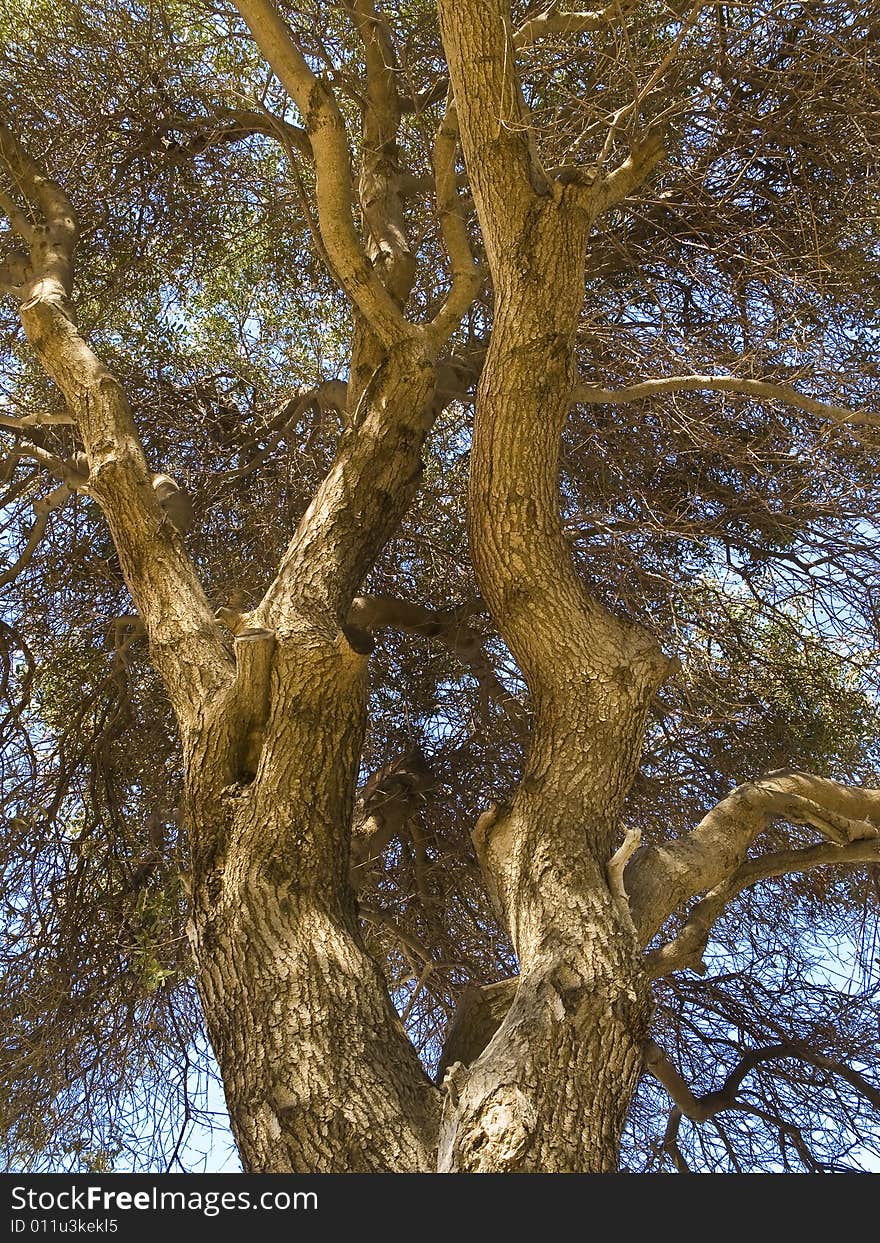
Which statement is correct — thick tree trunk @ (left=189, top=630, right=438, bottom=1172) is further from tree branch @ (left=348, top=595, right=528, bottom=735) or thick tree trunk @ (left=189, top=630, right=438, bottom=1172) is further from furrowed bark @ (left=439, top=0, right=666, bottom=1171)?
tree branch @ (left=348, top=595, right=528, bottom=735)

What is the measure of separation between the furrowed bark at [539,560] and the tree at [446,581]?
1 cm

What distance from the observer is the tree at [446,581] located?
3506 millimetres

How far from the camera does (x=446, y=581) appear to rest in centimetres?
595

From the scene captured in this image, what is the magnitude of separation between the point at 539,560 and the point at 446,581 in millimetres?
2014

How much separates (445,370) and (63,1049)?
3.47 meters

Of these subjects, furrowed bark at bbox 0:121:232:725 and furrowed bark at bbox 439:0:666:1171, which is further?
furrowed bark at bbox 0:121:232:725

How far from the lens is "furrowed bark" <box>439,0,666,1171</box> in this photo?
11.6 feet

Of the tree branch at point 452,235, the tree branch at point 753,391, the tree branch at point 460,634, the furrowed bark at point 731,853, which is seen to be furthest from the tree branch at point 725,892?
the tree branch at point 452,235

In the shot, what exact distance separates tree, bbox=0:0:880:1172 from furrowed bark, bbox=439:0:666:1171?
0.01 meters

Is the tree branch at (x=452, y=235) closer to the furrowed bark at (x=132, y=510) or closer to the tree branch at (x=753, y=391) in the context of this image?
the tree branch at (x=753, y=391)

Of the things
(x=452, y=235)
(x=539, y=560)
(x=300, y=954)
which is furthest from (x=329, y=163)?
(x=300, y=954)

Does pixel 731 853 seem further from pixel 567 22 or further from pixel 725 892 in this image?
pixel 567 22

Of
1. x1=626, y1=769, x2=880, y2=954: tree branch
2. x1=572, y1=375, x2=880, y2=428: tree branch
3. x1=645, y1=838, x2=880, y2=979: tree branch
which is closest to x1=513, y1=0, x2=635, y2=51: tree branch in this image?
x1=572, y1=375, x2=880, y2=428: tree branch

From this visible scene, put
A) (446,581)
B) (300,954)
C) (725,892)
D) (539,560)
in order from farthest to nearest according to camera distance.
Result: (446,581), (725,892), (539,560), (300,954)
